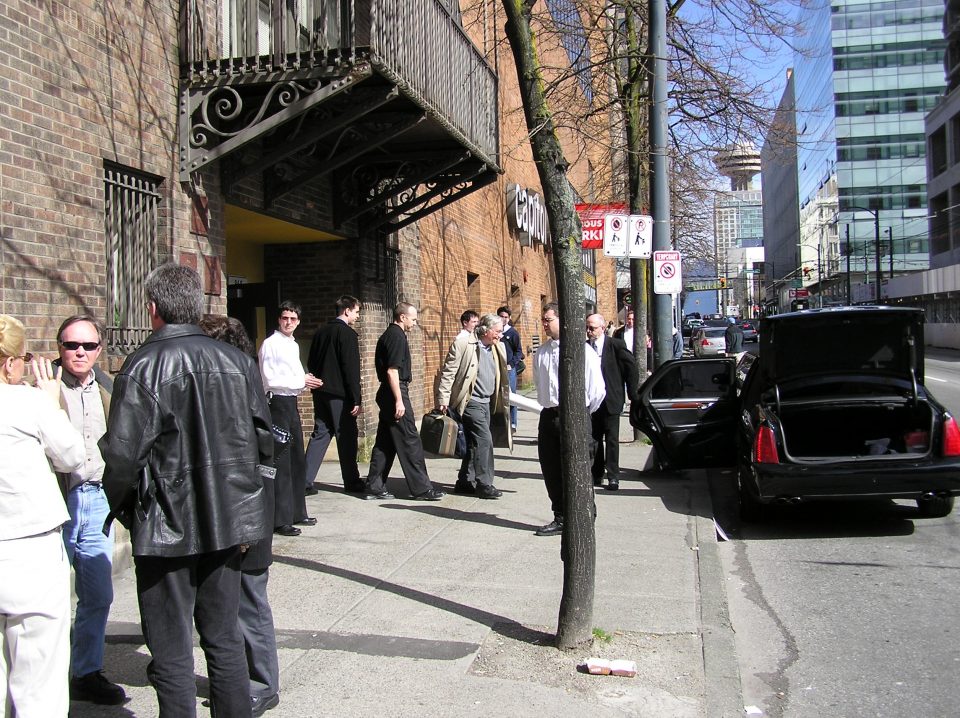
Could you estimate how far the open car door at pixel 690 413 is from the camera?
29.7ft

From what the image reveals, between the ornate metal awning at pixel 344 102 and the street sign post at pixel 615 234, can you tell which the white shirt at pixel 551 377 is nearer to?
the ornate metal awning at pixel 344 102

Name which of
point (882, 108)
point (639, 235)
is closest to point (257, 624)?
point (639, 235)

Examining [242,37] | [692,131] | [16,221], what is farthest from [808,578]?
[692,131]

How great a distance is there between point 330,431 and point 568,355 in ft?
13.6

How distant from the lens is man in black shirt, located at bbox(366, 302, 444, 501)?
26.8 feet

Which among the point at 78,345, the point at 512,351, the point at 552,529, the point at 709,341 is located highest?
the point at 78,345

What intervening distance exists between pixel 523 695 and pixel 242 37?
6.17m

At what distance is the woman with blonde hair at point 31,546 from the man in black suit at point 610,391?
18.9 feet

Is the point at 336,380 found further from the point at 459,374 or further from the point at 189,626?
the point at 189,626

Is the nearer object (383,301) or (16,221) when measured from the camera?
(16,221)

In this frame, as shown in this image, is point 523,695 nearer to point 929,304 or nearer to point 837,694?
point 837,694

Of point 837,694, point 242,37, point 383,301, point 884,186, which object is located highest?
point 884,186

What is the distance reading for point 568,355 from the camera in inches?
188

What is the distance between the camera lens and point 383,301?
11672mm
